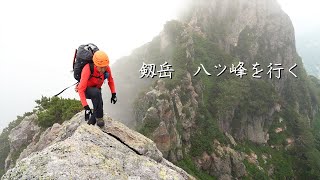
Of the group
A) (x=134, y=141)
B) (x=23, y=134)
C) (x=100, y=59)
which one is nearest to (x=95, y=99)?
(x=100, y=59)

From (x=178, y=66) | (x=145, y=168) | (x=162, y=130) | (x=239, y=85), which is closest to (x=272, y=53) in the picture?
(x=239, y=85)

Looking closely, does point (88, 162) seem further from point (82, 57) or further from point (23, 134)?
point (23, 134)

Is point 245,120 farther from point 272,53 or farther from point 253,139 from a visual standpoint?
point 272,53

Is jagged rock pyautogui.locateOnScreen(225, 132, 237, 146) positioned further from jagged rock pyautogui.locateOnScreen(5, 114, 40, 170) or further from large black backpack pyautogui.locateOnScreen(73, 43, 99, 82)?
large black backpack pyautogui.locateOnScreen(73, 43, 99, 82)

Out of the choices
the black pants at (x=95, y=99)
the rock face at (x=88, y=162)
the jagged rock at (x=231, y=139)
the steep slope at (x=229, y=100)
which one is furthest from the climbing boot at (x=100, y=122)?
the jagged rock at (x=231, y=139)

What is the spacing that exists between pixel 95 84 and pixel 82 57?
4.02ft

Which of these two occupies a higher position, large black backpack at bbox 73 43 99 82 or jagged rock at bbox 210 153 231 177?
large black backpack at bbox 73 43 99 82

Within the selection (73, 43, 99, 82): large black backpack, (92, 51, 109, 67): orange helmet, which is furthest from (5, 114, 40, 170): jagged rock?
(92, 51, 109, 67): orange helmet

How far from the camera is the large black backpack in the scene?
1416 centimetres

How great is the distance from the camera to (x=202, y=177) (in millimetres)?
108062

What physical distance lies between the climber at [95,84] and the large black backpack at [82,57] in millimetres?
283

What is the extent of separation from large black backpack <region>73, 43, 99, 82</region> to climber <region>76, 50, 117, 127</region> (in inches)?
11.2

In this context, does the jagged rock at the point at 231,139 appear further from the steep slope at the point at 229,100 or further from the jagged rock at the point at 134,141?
the jagged rock at the point at 134,141

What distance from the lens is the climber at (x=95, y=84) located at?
13.7 metres
